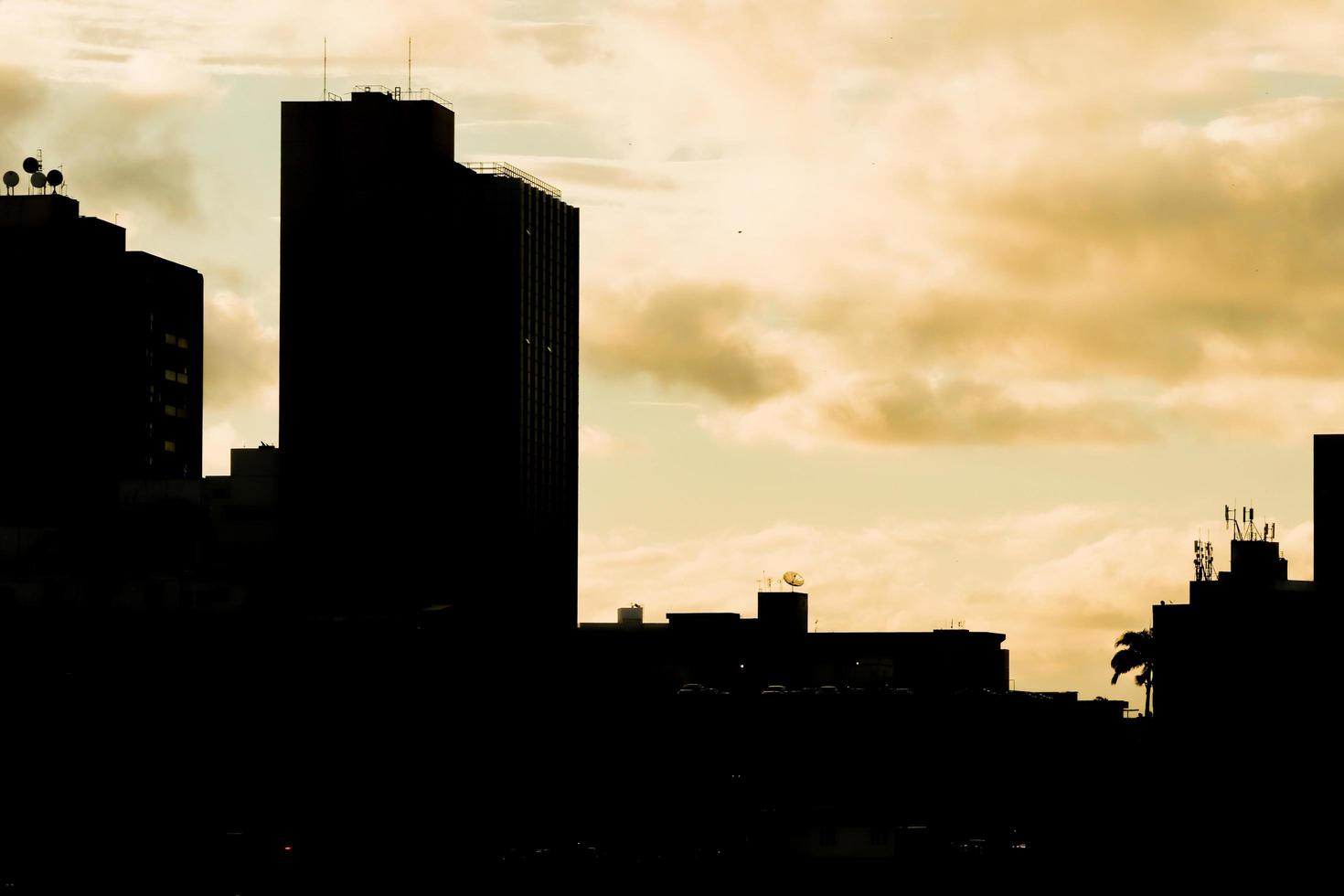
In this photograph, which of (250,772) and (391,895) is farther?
(250,772)

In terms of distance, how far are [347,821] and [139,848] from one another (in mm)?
17035

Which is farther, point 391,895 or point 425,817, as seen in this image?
point 425,817

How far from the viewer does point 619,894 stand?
170000 millimetres

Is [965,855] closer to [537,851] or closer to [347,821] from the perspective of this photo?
[537,851]

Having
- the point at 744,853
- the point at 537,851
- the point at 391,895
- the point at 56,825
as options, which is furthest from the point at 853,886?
the point at 56,825

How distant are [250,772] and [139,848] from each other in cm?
1191

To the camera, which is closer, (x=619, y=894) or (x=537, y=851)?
(x=619, y=894)

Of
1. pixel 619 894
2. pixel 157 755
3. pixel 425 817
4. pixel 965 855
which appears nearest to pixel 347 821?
pixel 425 817

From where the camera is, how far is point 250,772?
197 meters

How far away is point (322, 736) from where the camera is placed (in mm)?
198500

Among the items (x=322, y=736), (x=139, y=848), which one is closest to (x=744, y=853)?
(x=322, y=736)

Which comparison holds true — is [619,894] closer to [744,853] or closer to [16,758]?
[744,853]

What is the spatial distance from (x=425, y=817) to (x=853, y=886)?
3683 centimetres

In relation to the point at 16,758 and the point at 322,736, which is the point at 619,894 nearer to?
the point at 322,736
